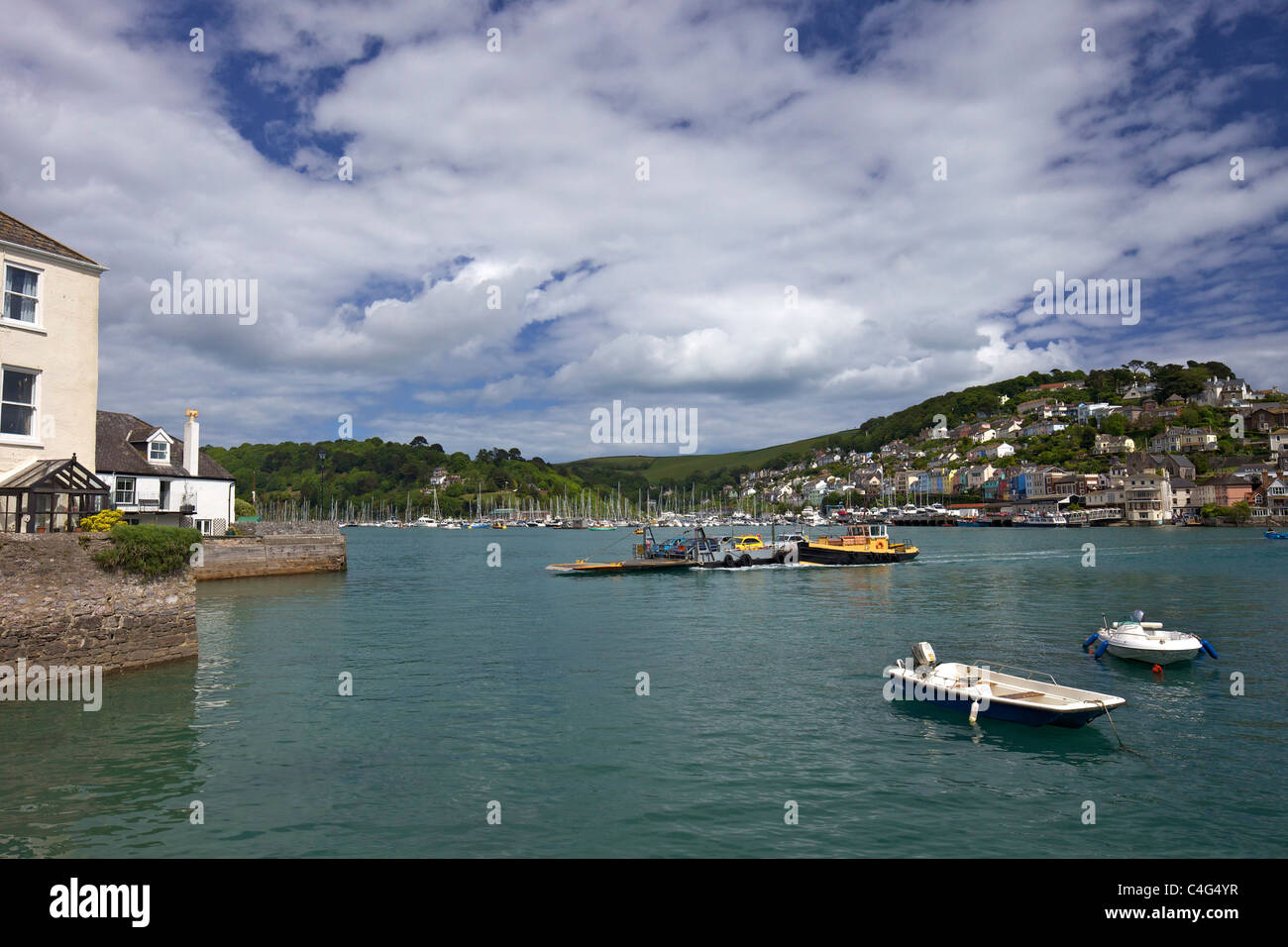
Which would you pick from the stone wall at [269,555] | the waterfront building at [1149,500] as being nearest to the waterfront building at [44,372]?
the stone wall at [269,555]

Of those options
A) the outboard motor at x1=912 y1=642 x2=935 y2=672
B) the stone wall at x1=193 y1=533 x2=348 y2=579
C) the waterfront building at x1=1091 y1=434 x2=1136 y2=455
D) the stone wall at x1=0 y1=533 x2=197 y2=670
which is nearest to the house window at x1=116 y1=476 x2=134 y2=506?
the stone wall at x1=193 y1=533 x2=348 y2=579

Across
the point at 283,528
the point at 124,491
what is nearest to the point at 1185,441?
the point at 283,528

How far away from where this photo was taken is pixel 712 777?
42.8ft

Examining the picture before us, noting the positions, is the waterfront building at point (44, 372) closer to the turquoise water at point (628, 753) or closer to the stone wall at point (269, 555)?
the turquoise water at point (628, 753)

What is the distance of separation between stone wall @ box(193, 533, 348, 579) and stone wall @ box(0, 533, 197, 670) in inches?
988

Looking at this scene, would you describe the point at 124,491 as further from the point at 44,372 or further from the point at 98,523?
the point at 98,523

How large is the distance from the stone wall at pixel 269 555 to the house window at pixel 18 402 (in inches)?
991

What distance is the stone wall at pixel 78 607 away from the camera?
1628 centimetres

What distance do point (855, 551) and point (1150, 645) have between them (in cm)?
4580

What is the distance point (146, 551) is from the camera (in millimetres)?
18453

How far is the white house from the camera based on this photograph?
39688 mm
